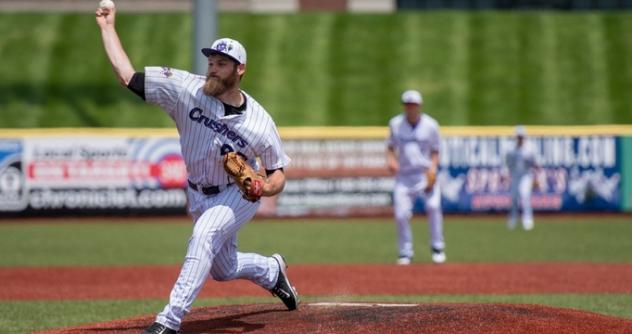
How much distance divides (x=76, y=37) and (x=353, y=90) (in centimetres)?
904

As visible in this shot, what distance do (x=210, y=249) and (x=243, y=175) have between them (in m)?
0.54

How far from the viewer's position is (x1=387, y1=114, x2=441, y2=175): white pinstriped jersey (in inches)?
567

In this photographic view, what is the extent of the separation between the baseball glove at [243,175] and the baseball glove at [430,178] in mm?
7297

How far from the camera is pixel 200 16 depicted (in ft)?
69.2

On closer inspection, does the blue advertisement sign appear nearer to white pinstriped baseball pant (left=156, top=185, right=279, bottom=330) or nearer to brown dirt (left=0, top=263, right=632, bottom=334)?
brown dirt (left=0, top=263, right=632, bottom=334)

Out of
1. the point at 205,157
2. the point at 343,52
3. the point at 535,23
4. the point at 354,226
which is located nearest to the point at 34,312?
the point at 205,157

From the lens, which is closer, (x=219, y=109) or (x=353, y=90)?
(x=219, y=109)

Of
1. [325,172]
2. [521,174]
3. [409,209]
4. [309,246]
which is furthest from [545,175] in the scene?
[409,209]

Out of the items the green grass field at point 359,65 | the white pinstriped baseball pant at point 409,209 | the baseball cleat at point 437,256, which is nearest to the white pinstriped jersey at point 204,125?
the white pinstriped baseball pant at point 409,209

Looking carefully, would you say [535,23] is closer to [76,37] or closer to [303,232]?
[76,37]

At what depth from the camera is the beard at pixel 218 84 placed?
286 inches

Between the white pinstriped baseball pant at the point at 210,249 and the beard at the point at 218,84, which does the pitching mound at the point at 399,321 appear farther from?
the beard at the point at 218,84

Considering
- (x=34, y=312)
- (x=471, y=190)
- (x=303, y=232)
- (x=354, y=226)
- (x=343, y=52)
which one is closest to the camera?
(x=34, y=312)

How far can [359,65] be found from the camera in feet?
111
